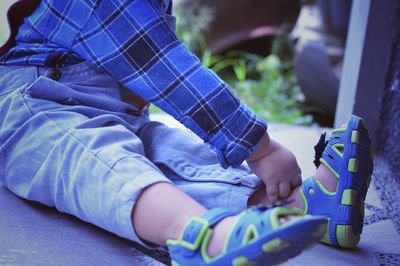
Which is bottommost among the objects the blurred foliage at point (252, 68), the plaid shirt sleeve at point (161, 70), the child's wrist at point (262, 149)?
the blurred foliage at point (252, 68)

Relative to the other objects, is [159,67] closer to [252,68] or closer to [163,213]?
[163,213]

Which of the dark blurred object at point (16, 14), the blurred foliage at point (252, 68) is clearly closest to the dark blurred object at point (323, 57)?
the blurred foliage at point (252, 68)

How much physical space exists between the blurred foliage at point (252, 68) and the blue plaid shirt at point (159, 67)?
1.81 m

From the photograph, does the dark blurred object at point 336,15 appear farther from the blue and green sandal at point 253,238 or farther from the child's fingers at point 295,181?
the blue and green sandal at point 253,238

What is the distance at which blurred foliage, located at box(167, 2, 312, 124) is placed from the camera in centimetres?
304

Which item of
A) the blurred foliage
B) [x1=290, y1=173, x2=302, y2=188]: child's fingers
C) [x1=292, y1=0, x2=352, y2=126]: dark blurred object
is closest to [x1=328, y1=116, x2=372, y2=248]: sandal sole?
[x1=290, y1=173, x2=302, y2=188]: child's fingers

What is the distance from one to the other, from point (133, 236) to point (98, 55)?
15.7 inches

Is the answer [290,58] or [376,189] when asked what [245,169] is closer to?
[376,189]

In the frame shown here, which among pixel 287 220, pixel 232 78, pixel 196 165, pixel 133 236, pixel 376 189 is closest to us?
pixel 287 220

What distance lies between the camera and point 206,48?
3.50 m

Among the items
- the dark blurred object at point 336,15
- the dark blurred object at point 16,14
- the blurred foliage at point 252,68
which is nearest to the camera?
the dark blurred object at point 16,14

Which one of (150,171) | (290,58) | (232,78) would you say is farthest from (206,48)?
(150,171)

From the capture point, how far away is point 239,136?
41.1 inches

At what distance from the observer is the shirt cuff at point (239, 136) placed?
1044mm
